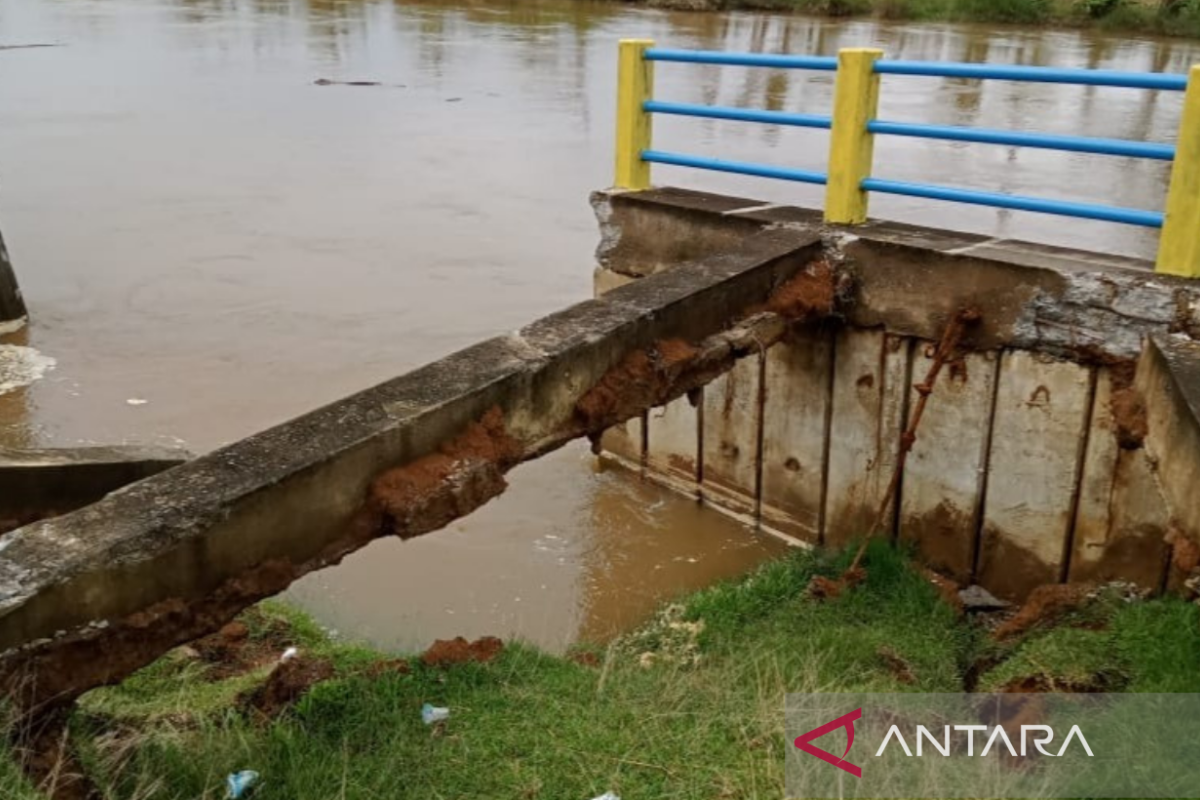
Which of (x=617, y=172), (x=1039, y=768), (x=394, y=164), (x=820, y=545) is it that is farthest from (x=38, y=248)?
(x=1039, y=768)

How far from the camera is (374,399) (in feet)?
12.7

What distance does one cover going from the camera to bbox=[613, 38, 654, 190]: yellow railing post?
6094mm

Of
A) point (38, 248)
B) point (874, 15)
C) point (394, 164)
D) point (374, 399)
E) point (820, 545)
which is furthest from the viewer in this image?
point (874, 15)

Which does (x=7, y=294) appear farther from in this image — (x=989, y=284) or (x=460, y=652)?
(x=989, y=284)

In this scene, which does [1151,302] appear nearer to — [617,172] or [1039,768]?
[1039,768]

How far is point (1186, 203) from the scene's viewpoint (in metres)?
4.55

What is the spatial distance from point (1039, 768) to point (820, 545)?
8.19ft

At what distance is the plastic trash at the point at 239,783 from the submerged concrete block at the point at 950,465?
10.3 feet

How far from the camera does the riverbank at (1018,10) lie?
2878cm

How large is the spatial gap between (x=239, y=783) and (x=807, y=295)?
3.07m

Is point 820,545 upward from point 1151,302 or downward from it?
downward

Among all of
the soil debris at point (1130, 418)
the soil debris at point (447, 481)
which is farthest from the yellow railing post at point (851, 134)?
the soil debris at point (447, 481)

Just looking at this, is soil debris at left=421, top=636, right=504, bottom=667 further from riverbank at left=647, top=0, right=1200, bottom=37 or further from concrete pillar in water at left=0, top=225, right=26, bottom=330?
riverbank at left=647, top=0, right=1200, bottom=37

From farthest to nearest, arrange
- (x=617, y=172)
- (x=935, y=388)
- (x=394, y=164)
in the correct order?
(x=394, y=164)
(x=617, y=172)
(x=935, y=388)
